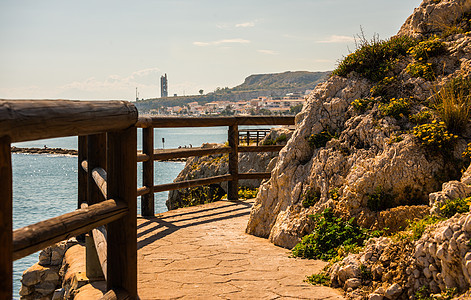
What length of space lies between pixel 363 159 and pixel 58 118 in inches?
176

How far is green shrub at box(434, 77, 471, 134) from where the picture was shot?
6043mm

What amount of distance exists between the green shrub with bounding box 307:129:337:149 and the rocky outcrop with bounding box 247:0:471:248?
30mm

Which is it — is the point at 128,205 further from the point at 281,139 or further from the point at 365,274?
the point at 281,139

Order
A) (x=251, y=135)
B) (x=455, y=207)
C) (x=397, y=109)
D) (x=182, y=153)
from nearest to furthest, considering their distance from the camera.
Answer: (x=455, y=207) → (x=397, y=109) → (x=182, y=153) → (x=251, y=135)

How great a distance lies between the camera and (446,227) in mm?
4023

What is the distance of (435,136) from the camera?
601 centimetres

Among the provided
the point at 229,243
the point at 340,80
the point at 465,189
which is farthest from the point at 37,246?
the point at 340,80

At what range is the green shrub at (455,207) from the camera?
438 centimetres

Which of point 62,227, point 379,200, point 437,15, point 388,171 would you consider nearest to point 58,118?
point 62,227

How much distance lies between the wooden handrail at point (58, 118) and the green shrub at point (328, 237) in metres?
3.10

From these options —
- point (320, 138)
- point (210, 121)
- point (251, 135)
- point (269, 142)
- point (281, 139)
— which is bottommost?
point (251, 135)

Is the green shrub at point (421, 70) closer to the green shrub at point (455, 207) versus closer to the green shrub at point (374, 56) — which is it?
the green shrub at point (374, 56)

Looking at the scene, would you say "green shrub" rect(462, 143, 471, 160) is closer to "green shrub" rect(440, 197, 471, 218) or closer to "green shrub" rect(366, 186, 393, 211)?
"green shrub" rect(366, 186, 393, 211)

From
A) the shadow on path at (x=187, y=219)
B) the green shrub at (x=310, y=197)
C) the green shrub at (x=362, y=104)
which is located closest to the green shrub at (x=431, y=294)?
the green shrub at (x=310, y=197)
